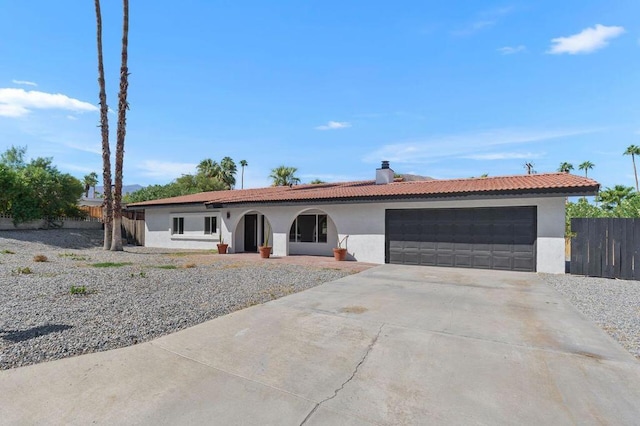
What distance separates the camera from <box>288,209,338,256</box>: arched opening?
1677cm

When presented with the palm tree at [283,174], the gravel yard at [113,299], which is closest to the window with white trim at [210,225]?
the gravel yard at [113,299]

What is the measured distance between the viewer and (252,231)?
19.6m


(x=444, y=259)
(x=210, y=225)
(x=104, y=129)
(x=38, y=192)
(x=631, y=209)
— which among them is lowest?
(x=444, y=259)

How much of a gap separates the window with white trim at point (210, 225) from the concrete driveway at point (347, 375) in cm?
1477

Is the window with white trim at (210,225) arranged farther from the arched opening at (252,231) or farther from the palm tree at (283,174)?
the palm tree at (283,174)

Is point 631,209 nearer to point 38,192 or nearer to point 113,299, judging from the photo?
point 113,299

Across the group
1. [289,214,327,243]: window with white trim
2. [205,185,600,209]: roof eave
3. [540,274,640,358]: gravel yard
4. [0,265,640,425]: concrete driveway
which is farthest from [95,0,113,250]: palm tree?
[540,274,640,358]: gravel yard

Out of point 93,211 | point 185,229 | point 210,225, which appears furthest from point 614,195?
point 93,211

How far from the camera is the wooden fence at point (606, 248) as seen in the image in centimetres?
990

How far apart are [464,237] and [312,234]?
7.76 metres

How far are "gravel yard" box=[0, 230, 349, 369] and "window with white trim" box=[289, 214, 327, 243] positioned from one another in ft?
15.5

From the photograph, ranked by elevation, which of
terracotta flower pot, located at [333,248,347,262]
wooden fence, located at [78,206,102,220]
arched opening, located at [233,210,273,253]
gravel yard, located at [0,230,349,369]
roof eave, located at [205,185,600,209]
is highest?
roof eave, located at [205,185,600,209]

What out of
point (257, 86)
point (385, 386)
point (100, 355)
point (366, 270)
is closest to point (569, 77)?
point (366, 270)

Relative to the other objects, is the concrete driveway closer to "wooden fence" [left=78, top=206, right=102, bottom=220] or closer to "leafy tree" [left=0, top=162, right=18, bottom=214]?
"leafy tree" [left=0, top=162, right=18, bottom=214]
